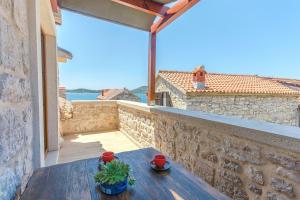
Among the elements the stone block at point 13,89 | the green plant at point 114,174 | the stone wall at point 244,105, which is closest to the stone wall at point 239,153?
the green plant at point 114,174

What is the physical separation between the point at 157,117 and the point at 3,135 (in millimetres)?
2300

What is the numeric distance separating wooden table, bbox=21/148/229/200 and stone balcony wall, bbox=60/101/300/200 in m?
0.66

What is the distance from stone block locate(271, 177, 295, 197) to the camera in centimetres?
109

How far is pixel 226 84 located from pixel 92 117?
7.00 metres

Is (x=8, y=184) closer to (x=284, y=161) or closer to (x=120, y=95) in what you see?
(x=284, y=161)

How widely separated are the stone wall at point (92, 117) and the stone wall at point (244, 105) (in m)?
3.75

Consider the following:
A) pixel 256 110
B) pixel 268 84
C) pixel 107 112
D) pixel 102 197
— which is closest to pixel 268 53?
pixel 268 84

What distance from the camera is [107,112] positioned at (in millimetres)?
5078

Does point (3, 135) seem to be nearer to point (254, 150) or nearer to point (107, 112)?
point (254, 150)

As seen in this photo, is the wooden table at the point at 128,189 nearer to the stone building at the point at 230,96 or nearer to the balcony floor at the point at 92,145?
the balcony floor at the point at 92,145

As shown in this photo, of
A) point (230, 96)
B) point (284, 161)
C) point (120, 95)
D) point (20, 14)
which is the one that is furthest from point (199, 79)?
point (20, 14)

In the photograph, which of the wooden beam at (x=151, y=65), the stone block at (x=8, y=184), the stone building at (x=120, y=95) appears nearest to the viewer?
the stone block at (x=8, y=184)

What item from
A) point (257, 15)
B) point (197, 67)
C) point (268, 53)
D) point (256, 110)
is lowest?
point (256, 110)

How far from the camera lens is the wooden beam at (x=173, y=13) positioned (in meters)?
2.23
